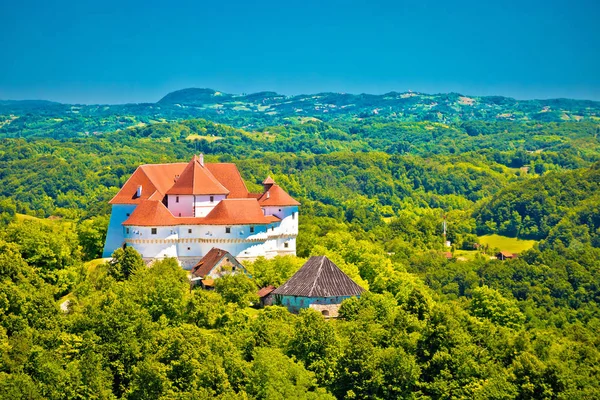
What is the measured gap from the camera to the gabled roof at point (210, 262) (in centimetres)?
7644

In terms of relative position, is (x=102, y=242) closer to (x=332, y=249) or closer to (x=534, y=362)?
(x=332, y=249)

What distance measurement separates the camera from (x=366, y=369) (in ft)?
203

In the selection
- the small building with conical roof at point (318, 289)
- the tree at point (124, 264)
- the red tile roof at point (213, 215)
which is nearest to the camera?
the small building with conical roof at point (318, 289)

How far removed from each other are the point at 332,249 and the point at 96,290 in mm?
21051

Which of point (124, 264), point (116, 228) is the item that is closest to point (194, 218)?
point (116, 228)

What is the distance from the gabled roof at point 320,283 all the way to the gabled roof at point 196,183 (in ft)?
38.1

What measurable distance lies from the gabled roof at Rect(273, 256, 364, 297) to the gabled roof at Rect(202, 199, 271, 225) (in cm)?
758

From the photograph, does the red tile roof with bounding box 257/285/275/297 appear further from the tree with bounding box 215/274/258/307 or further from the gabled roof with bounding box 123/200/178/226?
the gabled roof with bounding box 123/200/178/226

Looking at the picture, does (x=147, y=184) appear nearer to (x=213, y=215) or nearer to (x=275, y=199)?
(x=213, y=215)

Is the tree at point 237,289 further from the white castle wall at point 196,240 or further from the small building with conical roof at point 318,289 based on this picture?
the white castle wall at point 196,240

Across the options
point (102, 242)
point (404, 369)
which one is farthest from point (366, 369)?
point (102, 242)

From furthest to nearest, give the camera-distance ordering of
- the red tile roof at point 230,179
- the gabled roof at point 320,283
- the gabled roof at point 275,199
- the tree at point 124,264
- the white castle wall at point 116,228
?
1. the red tile roof at point 230,179
2. the gabled roof at point 275,199
3. the white castle wall at point 116,228
4. the tree at point 124,264
5. the gabled roof at point 320,283

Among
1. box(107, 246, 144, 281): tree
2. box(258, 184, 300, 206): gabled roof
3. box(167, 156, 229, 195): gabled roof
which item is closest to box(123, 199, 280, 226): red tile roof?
box(167, 156, 229, 195): gabled roof

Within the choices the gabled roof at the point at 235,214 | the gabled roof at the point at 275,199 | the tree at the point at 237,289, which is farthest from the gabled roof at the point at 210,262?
the gabled roof at the point at 275,199
